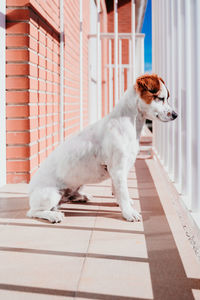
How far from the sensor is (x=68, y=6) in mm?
4289

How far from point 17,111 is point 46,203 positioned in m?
1.06

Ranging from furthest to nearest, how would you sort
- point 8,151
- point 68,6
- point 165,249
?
point 68,6 → point 8,151 → point 165,249

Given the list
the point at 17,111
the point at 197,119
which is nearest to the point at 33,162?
the point at 17,111

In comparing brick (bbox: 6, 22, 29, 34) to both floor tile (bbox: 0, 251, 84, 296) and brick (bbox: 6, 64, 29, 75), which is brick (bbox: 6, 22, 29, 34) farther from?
floor tile (bbox: 0, 251, 84, 296)

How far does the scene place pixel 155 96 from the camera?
1758 mm

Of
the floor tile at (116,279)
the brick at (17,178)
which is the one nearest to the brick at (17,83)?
the brick at (17,178)

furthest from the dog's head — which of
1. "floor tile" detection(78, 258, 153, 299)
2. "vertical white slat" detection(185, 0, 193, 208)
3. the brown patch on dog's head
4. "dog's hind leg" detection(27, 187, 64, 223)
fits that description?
"floor tile" detection(78, 258, 153, 299)

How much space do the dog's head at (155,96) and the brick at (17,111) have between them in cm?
114

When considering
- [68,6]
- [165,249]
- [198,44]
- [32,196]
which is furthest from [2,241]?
[68,6]

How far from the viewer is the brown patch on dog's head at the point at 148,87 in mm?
1732

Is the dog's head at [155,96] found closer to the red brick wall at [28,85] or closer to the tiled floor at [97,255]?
the tiled floor at [97,255]

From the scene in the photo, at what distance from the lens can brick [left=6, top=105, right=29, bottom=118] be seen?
104 inches

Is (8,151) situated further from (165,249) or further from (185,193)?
(165,249)

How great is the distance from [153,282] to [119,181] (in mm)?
738
